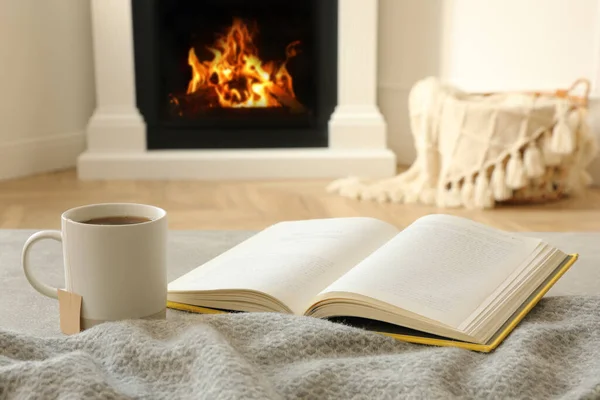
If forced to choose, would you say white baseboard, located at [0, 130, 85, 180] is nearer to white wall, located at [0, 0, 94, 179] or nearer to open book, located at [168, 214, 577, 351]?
white wall, located at [0, 0, 94, 179]

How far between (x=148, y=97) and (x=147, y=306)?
7.92 feet

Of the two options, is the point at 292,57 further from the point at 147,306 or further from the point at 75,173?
the point at 147,306

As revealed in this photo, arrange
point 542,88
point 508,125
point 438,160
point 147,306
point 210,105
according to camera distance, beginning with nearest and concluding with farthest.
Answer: point 147,306, point 508,125, point 438,160, point 542,88, point 210,105

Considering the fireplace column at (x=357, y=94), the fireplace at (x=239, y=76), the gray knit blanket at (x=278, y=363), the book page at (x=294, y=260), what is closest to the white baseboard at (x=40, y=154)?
the fireplace at (x=239, y=76)

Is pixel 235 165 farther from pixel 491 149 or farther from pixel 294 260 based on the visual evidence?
pixel 294 260

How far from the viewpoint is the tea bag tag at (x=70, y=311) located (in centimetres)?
79

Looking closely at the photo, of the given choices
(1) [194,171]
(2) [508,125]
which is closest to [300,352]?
(2) [508,125]

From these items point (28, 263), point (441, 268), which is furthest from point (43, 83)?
point (441, 268)

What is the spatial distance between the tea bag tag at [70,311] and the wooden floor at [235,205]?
1433 mm

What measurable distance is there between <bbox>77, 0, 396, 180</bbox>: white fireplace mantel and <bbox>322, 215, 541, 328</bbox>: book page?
81.2 inches

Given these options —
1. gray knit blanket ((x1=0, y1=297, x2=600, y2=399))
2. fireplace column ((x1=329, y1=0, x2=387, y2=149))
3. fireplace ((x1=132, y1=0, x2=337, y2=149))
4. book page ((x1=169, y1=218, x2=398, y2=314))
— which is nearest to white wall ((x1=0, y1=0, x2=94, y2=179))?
fireplace ((x1=132, y1=0, x2=337, y2=149))

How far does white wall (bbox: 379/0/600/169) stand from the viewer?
289 cm

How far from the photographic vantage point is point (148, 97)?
312cm

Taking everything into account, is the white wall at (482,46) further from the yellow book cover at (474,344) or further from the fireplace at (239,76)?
the yellow book cover at (474,344)
